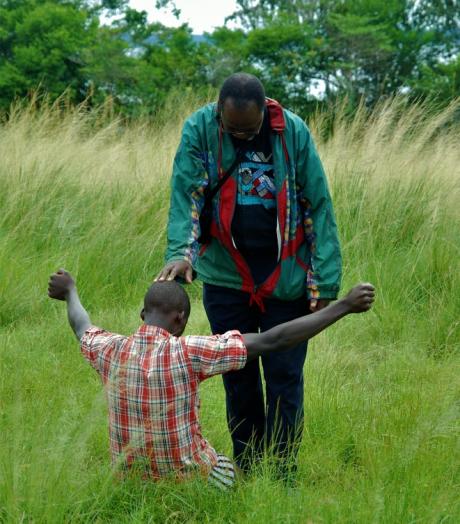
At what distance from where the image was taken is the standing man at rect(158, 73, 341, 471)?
333 cm

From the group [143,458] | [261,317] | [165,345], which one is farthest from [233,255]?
[143,458]

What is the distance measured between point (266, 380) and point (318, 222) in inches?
27.3

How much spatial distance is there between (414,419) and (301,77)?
16125 mm

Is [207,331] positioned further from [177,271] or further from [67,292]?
[177,271]

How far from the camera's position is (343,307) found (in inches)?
120

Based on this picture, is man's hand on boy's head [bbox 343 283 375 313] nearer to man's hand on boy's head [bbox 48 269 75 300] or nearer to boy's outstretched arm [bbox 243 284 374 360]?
boy's outstretched arm [bbox 243 284 374 360]

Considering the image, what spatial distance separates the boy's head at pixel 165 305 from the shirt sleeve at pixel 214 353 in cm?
10

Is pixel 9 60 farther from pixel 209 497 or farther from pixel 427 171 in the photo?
pixel 209 497

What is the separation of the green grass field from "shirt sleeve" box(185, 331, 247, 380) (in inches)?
15.8

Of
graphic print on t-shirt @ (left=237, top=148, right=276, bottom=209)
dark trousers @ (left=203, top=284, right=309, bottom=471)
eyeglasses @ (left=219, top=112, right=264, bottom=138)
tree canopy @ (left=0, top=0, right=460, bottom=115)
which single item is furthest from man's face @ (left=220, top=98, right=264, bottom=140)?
tree canopy @ (left=0, top=0, right=460, bottom=115)

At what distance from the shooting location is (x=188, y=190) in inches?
135

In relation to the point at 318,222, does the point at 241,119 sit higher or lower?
higher

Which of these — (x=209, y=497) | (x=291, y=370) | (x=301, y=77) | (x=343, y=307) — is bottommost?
(x=209, y=497)

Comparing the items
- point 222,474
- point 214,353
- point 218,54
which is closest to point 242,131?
point 214,353
